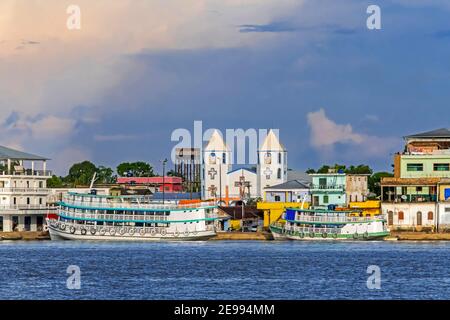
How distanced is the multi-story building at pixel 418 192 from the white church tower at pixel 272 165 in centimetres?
5324

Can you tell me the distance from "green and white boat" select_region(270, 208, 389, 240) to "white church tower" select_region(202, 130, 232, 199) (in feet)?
192

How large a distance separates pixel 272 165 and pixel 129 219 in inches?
2591

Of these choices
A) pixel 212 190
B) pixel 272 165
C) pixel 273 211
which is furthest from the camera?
pixel 272 165

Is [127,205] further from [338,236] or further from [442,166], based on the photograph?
[442,166]

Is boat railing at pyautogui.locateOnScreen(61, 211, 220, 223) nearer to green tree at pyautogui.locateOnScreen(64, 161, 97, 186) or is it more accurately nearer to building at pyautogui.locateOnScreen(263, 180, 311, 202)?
building at pyautogui.locateOnScreen(263, 180, 311, 202)

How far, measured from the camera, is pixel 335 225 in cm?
9950

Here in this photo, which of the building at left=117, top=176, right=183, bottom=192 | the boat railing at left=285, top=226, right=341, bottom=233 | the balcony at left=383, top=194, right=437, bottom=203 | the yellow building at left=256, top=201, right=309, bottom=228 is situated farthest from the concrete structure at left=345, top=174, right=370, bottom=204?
the building at left=117, top=176, right=183, bottom=192

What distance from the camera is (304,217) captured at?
327ft

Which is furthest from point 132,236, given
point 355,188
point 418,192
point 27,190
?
point 355,188

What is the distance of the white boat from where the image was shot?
100125mm
